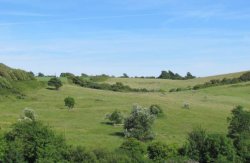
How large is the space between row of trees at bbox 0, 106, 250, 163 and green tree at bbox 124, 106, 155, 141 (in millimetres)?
17546

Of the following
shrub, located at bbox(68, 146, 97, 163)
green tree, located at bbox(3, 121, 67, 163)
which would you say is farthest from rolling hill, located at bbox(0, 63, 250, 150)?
shrub, located at bbox(68, 146, 97, 163)

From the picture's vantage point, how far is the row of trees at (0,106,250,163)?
69.4 meters

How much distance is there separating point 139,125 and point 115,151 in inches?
972

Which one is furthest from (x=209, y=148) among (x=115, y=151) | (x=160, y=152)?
(x=115, y=151)

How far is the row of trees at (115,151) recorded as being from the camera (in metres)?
69.4

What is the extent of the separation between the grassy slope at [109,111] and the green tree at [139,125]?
1982 mm

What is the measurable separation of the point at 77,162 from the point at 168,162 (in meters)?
11.1

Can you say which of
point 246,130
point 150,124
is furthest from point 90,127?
point 246,130

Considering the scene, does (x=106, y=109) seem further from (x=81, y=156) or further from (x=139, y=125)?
(x=81, y=156)

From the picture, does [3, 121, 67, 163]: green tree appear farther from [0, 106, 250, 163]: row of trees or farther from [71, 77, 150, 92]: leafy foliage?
[71, 77, 150, 92]: leafy foliage

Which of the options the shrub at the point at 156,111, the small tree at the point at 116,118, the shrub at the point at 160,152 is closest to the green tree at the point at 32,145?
the shrub at the point at 160,152

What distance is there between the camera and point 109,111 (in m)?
121

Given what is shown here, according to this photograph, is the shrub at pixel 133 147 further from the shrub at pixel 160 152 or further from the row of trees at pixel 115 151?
the shrub at pixel 160 152

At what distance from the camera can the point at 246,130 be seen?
99.1 m
